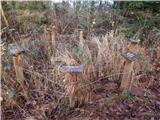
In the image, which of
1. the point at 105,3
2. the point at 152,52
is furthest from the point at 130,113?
the point at 105,3

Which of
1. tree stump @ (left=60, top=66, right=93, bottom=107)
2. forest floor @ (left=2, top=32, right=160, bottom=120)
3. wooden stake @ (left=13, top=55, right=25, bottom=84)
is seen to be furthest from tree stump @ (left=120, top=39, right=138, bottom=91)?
wooden stake @ (left=13, top=55, right=25, bottom=84)

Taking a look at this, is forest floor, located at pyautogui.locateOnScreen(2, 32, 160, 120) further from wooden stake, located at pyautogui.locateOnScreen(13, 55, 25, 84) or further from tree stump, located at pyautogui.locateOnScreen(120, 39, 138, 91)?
wooden stake, located at pyautogui.locateOnScreen(13, 55, 25, 84)

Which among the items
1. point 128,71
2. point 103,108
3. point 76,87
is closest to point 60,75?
point 76,87

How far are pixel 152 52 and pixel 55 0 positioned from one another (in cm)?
215

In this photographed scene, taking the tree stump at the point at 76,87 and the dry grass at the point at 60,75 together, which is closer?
the tree stump at the point at 76,87

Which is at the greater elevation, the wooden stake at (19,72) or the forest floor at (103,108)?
the wooden stake at (19,72)

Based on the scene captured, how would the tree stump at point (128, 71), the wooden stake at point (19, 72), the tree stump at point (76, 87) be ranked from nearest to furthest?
the tree stump at point (76, 87), the tree stump at point (128, 71), the wooden stake at point (19, 72)

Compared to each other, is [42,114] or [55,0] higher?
[55,0]

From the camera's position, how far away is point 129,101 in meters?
2.77

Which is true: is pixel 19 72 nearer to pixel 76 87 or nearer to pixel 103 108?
pixel 76 87

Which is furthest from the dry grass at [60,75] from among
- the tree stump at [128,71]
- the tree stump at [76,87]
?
the tree stump at [128,71]

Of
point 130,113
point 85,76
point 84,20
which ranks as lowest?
point 130,113

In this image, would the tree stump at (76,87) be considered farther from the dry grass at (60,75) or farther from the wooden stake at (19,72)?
the wooden stake at (19,72)

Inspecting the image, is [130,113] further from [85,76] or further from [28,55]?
[28,55]
